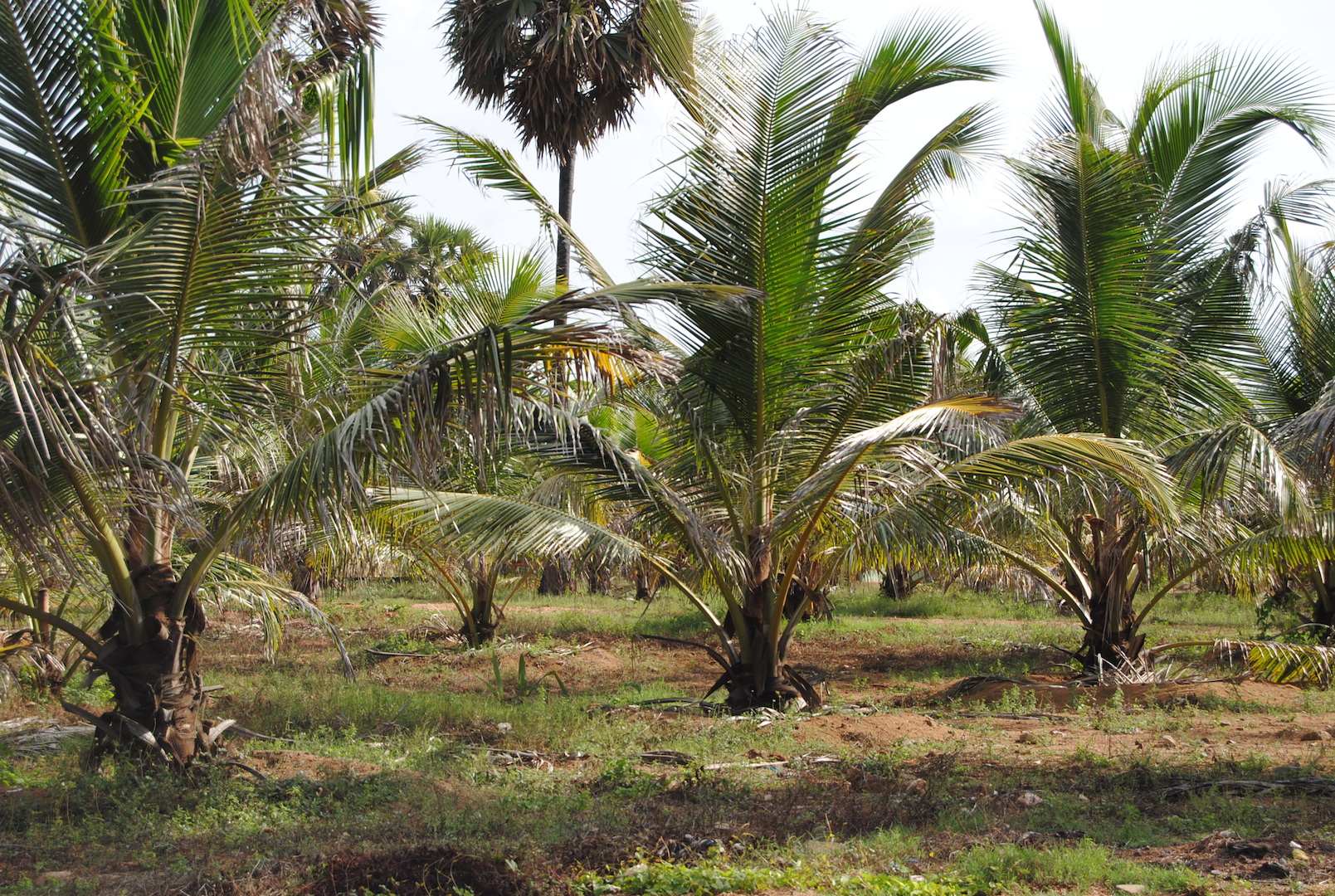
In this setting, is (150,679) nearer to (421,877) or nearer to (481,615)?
(421,877)

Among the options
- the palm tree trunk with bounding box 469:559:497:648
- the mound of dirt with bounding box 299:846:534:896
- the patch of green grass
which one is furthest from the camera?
the palm tree trunk with bounding box 469:559:497:648

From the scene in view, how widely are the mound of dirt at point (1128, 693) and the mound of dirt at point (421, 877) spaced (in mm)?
6412

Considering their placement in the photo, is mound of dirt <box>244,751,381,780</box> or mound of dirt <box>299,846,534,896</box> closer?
mound of dirt <box>299,846,534,896</box>

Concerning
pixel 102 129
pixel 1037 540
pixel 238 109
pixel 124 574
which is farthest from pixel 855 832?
pixel 1037 540

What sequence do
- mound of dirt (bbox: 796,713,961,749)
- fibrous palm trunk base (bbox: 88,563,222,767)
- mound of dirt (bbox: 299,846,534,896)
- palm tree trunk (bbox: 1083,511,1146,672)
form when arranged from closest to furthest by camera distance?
mound of dirt (bbox: 299,846,534,896)
fibrous palm trunk base (bbox: 88,563,222,767)
mound of dirt (bbox: 796,713,961,749)
palm tree trunk (bbox: 1083,511,1146,672)

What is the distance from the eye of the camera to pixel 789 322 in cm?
716

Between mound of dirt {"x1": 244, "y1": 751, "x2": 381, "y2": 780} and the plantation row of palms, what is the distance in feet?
2.09

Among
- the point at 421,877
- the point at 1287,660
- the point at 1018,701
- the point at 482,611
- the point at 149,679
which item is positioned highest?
the point at 149,679

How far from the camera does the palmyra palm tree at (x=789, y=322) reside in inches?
278

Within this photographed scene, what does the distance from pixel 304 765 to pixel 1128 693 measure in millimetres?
7244

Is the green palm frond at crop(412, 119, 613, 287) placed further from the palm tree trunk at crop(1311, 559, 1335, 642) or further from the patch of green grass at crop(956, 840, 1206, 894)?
the palm tree trunk at crop(1311, 559, 1335, 642)

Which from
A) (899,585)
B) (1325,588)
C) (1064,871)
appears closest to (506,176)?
(1064,871)

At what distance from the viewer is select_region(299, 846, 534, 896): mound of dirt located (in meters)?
4.01

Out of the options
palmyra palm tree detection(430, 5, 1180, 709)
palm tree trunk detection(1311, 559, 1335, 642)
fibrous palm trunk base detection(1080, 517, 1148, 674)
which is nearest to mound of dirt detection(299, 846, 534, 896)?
palmyra palm tree detection(430, 5, 1180, 709)
